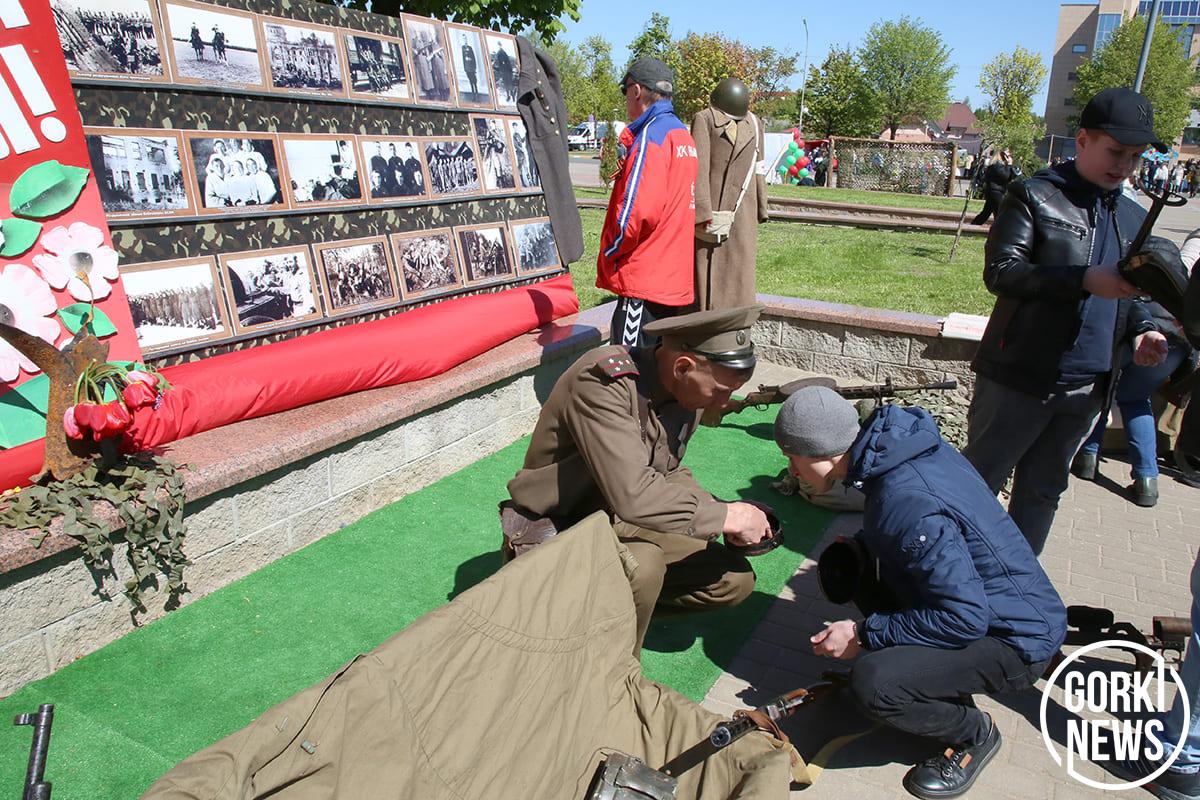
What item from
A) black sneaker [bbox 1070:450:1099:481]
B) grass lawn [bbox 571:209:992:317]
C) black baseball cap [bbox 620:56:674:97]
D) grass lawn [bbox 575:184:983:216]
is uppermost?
black baseball cap [bbox 620:56:674:97]

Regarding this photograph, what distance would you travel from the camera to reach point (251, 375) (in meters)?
4.15

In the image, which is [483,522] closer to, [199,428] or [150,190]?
[199,428]

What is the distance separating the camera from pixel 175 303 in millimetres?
4340

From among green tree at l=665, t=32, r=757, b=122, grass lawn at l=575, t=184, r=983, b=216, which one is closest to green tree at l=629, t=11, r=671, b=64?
green tree at l=665, t=32, r=757, b=122

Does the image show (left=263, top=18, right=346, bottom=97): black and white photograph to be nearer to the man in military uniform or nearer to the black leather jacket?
the man in military uniform

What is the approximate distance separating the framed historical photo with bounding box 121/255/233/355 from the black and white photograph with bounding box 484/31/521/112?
2.80m

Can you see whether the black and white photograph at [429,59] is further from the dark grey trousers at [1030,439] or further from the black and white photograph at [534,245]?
the dark grey trousers at [1030,439]

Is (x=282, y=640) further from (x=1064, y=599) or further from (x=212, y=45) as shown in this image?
(x=1064, y=599)

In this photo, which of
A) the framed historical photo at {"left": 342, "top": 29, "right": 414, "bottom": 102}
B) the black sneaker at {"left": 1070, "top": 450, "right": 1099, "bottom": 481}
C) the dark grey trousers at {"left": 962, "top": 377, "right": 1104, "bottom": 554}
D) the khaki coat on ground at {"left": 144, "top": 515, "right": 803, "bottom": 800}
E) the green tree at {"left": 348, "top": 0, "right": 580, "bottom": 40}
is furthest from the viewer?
the green tree at {"left": 348, "top": 0, "right": 580, "bottom": 40}

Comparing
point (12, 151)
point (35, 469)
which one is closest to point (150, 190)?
point (12, 151)

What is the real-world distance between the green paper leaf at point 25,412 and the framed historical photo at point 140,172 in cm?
104

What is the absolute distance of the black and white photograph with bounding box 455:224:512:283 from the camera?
244 inches

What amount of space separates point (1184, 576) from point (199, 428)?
185 inches

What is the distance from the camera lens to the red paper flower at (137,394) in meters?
3.25
